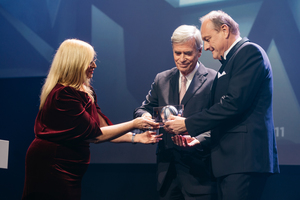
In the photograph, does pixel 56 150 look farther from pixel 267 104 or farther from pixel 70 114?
pixel 267 104

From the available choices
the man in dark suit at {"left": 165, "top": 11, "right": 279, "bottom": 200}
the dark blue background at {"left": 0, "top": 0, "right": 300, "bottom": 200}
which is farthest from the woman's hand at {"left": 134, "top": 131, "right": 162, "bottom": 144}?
the dark blue background at {"left": 0, "top": 0, "right": 300, "bottom": 200}

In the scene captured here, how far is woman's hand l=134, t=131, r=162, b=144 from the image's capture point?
217cm

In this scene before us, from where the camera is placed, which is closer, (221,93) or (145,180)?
(221,93)

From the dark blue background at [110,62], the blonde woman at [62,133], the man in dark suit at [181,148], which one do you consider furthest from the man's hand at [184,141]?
the dark blue background at [110,62]

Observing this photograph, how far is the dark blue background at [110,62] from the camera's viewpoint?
Answer: 292 centimetres

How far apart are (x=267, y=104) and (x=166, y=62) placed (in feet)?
4.92

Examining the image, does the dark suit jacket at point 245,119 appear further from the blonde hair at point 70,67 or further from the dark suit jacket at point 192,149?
the blonde hair at point 70,67

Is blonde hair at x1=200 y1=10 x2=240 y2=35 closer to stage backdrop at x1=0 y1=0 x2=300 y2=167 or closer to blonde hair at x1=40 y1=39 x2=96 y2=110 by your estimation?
blonde hair at x1=40 y1=39 x2=96 y2=110

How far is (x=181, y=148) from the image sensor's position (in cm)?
200

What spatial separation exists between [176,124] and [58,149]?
748mm

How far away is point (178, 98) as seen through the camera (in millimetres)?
2104

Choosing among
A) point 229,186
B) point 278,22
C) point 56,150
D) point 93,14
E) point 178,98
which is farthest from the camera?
point 93,14

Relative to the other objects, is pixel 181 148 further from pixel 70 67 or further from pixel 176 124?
pixel 70 67

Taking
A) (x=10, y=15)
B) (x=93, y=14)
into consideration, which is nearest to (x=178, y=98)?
(x=93, y=14)
